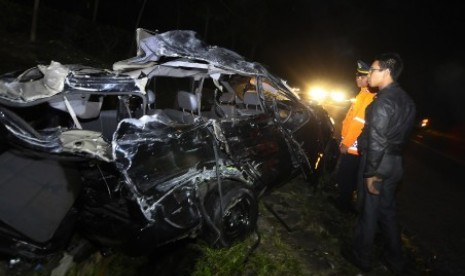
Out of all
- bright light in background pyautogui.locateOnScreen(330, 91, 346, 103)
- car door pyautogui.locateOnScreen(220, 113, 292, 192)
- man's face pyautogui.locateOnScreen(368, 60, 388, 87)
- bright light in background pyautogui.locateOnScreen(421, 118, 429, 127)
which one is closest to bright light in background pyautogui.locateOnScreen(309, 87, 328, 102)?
bright light in background pyautogui.locateOnScreen(330, 91, 346, 103)

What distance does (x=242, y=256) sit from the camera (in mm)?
4008

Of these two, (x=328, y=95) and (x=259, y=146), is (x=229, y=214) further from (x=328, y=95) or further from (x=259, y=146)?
(x=328, y=95)

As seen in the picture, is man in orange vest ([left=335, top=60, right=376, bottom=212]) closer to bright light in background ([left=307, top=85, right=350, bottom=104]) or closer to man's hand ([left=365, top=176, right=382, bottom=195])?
man's hand ([left=365, top=176, right=382, bottom=195])

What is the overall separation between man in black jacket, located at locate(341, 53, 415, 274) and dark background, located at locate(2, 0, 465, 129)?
10177mm

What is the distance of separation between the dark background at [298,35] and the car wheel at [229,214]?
1055 cm

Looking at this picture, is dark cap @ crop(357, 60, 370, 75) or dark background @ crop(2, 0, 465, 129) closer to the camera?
dark cap @ crop(357, 60, 370, 75)

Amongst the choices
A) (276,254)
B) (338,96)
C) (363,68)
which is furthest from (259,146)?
(338,96)

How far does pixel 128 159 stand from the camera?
293 centimetres

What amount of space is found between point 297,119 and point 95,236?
→ 128 inches

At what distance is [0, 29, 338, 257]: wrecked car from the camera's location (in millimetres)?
2869

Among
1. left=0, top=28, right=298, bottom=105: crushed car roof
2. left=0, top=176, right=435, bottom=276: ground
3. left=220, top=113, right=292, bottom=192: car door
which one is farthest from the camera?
left=220, top=113, right=292, bottom=192: car door

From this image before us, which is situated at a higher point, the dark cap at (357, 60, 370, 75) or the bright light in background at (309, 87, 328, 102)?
the dark cap at (357, 60, 370, 75)

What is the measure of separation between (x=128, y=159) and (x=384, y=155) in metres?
2.47

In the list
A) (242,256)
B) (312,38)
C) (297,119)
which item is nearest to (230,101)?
(297,119)
